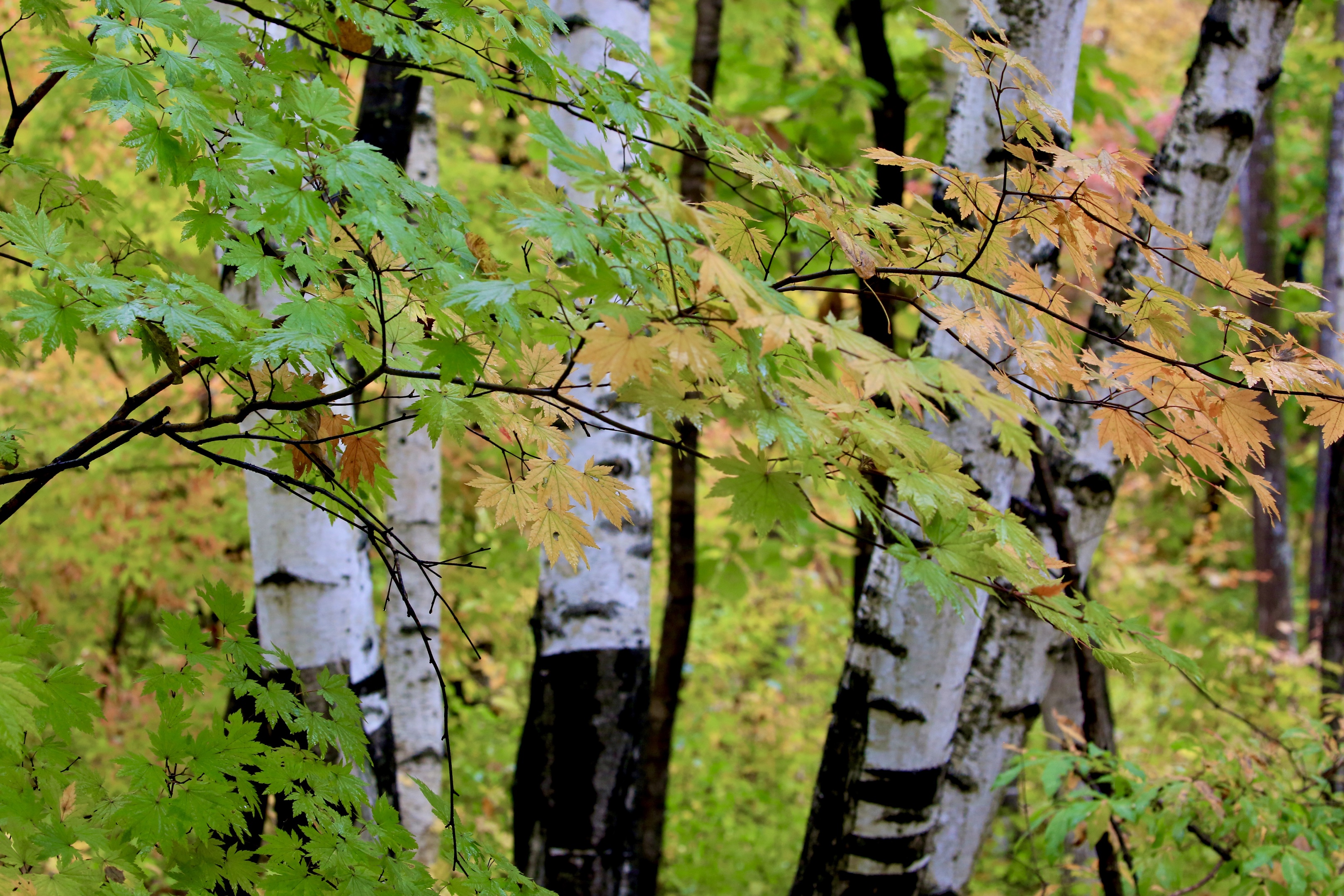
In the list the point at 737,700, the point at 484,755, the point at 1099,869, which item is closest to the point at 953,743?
the point at 1099,869

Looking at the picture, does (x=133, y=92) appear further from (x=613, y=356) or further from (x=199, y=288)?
(x=613, y=356)

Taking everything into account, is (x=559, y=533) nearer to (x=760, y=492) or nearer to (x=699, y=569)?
(x=760, y=492)

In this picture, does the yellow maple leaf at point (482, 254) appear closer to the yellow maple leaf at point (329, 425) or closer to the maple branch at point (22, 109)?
the yellow maple leaf at point (329, 425)

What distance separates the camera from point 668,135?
7.82ft

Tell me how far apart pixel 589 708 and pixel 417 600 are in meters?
2.74

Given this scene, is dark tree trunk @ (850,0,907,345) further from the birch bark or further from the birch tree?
the birch tree

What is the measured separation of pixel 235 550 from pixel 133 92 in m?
5.81

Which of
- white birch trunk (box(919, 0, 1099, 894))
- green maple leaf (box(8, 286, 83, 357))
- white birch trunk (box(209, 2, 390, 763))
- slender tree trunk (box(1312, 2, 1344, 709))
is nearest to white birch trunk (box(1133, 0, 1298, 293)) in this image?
white birch trunk (box(919, 0, 1099, 894))

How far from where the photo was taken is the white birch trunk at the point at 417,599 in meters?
4.85

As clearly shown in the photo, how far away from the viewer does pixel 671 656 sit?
13.3 ft

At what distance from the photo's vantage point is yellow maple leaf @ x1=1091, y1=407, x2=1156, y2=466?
4.48 feet

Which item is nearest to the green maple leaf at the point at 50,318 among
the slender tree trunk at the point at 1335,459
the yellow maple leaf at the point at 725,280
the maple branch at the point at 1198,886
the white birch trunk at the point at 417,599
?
the yellow maple leaf at the point at 725,280

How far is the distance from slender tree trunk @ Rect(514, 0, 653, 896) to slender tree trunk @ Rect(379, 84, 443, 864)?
2.06 metres

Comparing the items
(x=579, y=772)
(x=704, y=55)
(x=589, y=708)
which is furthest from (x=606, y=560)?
(x=704, y=55)
